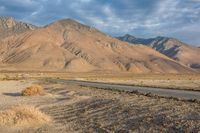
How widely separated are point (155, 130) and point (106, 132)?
1.87 m

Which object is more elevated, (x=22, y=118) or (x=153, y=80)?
(x=153, y=80)

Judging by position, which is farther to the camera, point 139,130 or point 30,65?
point 30,65

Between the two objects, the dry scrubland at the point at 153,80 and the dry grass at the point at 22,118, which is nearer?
the dry grass at the point at 22,118

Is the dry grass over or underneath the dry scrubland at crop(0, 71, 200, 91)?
underneath

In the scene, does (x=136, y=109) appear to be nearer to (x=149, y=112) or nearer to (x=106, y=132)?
(x=149, y=112)

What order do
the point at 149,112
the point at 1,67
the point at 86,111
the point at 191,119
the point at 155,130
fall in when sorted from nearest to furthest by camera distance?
the point at 155,130 < the point at 191,119 < the point at 149,112 < the point at 86,111 < the point at 1,67

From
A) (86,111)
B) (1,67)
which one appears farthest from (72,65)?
(86,111)

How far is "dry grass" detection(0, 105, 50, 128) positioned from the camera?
18.6 metres

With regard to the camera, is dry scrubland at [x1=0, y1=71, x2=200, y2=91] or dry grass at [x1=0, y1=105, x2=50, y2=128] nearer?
dry grass at [x1=0, y1=105, x2=50, y2=128]

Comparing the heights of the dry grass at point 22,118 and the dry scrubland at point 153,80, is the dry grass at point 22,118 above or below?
below

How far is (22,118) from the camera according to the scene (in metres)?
18.8

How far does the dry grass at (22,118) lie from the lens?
60.9 ft

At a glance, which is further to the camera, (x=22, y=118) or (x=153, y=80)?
(x=153, y=80)

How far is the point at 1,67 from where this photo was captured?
7539 inches
